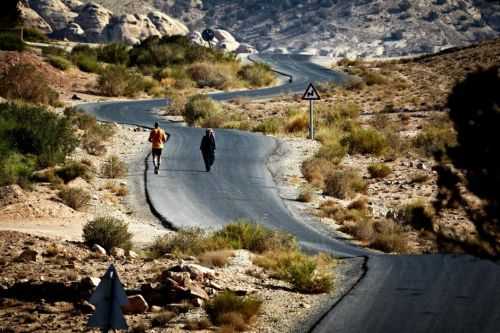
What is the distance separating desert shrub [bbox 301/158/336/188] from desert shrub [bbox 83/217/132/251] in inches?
512

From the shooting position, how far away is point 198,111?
49.8 m

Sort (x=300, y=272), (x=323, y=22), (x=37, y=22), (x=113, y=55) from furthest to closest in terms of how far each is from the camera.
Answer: (x=323, y=22) → (x=37, y=22) → (x=113, y=55) → (x=300, y=272)

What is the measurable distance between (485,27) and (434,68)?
80.7 meters

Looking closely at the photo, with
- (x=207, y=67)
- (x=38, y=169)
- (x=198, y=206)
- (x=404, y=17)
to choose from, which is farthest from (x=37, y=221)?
(x=404, y=17)

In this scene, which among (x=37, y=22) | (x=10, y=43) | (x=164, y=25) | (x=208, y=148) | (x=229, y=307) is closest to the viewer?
(x=229, y=307)

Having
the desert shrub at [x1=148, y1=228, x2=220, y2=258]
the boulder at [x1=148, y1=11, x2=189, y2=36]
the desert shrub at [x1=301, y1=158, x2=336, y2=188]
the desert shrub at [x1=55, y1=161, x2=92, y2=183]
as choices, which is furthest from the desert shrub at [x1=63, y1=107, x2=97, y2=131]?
the boulder at [x1=148, y1=11, x2=189, y2=36]

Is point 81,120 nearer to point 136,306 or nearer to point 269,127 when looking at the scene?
point 269,127

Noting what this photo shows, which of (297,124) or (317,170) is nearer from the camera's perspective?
(317,170)

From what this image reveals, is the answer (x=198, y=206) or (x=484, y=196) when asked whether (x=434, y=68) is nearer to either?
(x=198, y=206)

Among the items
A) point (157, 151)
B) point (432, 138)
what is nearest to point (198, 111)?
point (432, 138)

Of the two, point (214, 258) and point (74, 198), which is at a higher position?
point (214, 258)

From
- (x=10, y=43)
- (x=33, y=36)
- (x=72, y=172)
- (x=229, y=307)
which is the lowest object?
(x=72, y=172)

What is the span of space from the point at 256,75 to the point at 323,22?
8479 centimetres

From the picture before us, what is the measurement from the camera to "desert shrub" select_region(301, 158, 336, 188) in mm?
32094
